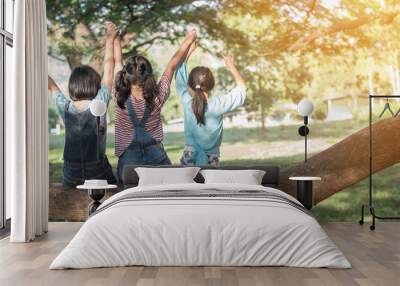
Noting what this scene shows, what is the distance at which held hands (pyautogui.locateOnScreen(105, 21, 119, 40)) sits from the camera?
861 cm

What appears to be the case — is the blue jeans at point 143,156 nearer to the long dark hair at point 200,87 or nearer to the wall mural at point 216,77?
the wall mural at point 216,77

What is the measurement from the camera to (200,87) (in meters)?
8.59

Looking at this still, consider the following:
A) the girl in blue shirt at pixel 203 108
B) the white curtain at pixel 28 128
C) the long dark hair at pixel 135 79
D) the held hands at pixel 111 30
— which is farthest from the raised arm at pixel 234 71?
the white curtain at pixel 28 128

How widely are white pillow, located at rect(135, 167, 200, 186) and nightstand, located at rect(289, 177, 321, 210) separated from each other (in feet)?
4.27

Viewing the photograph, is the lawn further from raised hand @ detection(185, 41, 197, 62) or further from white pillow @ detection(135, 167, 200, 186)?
raised hand @ detection(185, 41, 197, 62)

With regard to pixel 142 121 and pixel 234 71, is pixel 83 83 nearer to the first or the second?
pixel 142 121

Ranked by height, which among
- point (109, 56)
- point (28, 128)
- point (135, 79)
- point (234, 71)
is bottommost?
point (28, 128)

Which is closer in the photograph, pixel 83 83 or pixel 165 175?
pixel 165 175

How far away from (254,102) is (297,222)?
3.54 meters

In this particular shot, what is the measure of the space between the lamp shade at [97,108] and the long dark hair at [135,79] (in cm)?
40

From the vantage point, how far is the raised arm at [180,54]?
859 centimetres

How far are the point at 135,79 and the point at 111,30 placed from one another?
29.2 inches

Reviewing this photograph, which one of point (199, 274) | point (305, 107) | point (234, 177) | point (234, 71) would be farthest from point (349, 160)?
point (199, 274)

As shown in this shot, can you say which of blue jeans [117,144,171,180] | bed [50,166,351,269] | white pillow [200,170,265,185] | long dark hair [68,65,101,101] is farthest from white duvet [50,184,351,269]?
long dark hair [68,65,101,101]
